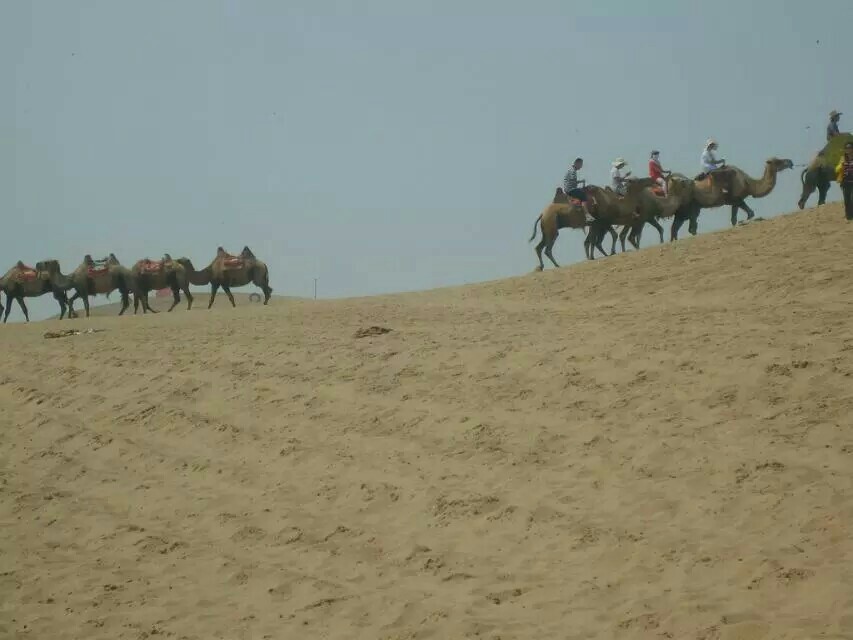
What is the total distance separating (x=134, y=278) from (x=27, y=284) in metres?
3.88

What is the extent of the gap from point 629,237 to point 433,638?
1963 centimetres

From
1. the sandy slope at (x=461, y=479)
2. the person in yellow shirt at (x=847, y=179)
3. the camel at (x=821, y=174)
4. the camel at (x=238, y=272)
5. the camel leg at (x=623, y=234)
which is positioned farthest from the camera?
the camel at (x=238, y=272)

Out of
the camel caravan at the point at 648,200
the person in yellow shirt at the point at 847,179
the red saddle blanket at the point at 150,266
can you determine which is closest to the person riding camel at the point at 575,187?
the camel caravan at the point at 648,200

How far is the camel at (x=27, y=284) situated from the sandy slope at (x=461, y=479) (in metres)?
19.3

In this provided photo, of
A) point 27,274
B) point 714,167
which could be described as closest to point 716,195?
point 714,167

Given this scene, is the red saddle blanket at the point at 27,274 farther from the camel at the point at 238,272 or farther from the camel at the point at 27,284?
the camel at the point at 238,272

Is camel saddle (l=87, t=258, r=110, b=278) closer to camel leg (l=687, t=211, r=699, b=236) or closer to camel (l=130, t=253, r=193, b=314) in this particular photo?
camel (l=130, t=253, r=193, b=314)

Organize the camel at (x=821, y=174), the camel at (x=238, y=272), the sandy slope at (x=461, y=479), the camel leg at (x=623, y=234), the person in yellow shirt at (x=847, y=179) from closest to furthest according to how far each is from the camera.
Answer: the sandy slope at (x=461, y=479) < the person in yellow shirt at (x=847, y=179) < the camel at (x=821, y=174) < the camel leg at (x=623, y=234) < the camel at (x=238, y=272)

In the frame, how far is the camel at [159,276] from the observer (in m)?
33.7

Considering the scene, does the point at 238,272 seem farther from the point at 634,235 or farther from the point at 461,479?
the point at 461,479

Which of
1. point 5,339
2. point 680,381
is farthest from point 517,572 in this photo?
point 5,339

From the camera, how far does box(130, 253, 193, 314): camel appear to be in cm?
3369

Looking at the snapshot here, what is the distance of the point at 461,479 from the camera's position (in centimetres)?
1029

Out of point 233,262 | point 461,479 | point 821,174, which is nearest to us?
point 461,479
